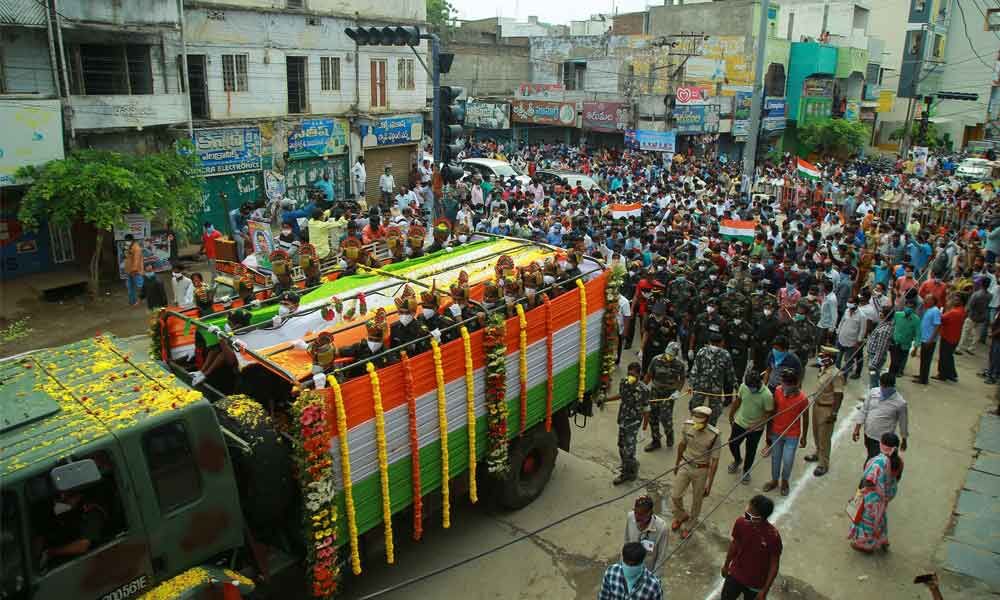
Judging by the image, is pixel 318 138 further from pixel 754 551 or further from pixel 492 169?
pixel 754 551

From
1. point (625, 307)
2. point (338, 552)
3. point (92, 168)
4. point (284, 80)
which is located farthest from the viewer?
point (284, 80)

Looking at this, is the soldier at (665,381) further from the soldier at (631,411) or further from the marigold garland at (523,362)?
the marigold garland at (523,362)

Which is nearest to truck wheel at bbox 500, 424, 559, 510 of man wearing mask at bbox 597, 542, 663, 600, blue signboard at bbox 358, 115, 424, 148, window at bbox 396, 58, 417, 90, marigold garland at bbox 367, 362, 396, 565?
marigold garland at bbox 367, 362, 396, 565

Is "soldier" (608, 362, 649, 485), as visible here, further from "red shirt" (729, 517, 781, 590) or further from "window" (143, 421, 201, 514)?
"window" (143, 421, 201, 514)

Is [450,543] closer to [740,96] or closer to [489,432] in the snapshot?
[489,432]

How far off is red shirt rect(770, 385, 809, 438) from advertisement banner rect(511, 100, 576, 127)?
29433 millimetres

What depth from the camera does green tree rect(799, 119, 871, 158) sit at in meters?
39.6

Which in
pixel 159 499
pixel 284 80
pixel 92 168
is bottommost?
pixel 159 499

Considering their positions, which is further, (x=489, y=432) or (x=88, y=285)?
(x=88, y=285)

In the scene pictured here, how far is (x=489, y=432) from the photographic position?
725cm

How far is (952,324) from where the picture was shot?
11.5 metres

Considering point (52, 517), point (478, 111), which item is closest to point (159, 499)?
point (52, 517)

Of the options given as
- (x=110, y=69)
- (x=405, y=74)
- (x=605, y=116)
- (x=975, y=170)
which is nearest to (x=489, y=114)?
(x=605, y=116)

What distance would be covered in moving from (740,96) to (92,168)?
31.7 meters
